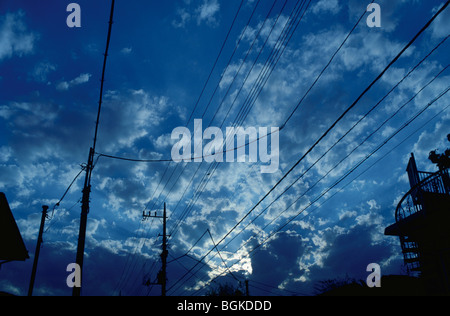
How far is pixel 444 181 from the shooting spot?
10859 mm

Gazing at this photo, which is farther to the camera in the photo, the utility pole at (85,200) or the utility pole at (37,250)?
the utility pole at (37,250)

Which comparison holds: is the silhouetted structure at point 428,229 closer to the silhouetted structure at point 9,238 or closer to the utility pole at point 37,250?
the silhouetted structure at point 9,238

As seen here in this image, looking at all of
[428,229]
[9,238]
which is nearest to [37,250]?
[9,238]

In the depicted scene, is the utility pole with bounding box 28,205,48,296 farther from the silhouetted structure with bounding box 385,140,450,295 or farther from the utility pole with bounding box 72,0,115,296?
the silhouetted structure with bounding box 385,140,450,295

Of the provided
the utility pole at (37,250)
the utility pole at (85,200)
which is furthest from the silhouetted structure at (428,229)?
the utility pole at (37,250)

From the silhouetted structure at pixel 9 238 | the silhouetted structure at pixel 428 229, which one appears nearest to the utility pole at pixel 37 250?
the silhouetted structure at pixel 9 238

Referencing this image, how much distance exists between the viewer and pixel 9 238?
10.8 meters

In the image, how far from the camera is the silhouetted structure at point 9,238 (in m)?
10.3

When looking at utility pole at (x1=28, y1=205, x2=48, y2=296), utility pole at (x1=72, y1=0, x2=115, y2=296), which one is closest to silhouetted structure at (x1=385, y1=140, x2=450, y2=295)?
utility pole at (x1=72, y1=0, x2=115, y2=296)

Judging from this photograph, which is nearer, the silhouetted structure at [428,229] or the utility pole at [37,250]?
the silhouetted structure at [428,229]
